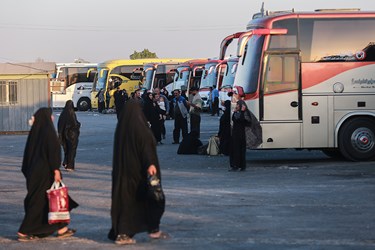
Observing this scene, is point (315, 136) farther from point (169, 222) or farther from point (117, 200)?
point (117, 200)

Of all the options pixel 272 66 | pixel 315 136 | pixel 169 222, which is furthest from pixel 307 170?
pixel 169 222

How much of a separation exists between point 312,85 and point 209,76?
1208 inches

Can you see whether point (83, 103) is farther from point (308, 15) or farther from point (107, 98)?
point (308, 15)

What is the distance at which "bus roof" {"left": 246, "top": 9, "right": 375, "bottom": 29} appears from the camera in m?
21.6

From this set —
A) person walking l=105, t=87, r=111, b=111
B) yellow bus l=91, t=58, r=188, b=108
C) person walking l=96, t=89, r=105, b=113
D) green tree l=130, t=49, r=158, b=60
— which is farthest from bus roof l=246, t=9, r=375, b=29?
green tree l=130, t=49, r=158, b=60

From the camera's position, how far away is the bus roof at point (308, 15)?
21639 millimetres

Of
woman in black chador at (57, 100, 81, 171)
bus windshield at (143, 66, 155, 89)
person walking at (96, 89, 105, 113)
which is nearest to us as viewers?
woman in black chador at (57, 100, 81, 171)

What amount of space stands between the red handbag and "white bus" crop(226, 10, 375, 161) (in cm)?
1031

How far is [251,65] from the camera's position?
2180 centimetres

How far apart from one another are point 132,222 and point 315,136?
36.5 feet

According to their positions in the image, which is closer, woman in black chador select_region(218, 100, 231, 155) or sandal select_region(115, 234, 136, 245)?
sandal select_region(115, 234, 136, 245)

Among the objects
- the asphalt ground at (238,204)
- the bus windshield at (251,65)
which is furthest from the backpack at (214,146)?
the bus windshield at (251,65)

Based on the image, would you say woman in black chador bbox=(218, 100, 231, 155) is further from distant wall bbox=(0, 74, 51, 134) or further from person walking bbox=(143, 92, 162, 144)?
distant wall bbox=(0, 74, 51, 134)

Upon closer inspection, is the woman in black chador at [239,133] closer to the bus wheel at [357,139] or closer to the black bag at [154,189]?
the bus wheel at [357,139]
